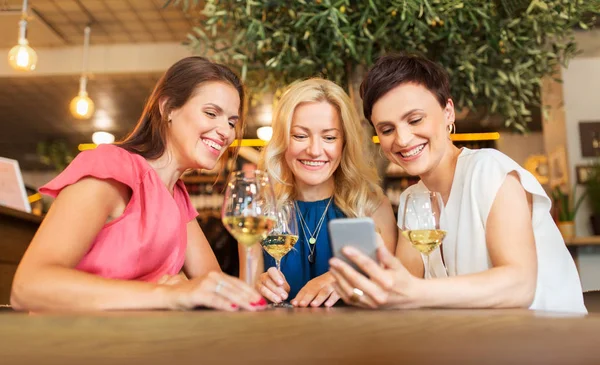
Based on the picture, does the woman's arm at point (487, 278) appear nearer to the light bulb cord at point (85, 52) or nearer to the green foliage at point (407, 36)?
the green foliage at point (407, 36)

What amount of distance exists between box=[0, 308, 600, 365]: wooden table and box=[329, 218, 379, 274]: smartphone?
0.22m

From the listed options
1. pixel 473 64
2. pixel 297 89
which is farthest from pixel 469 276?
pixel 473 64

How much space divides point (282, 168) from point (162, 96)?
1.90 feet

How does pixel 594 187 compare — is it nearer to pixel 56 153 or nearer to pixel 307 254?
pixel 307 254

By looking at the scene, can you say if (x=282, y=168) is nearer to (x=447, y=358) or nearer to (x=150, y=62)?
(x=447, y=358)

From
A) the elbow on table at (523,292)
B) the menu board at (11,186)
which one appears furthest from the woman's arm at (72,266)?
the menu board at (11,186)

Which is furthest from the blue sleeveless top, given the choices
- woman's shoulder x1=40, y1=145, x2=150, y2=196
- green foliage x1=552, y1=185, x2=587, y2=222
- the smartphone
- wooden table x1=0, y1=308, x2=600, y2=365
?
green foliage x1=552, y1=185, x2=587, y2=222

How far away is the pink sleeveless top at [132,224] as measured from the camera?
1395 mm

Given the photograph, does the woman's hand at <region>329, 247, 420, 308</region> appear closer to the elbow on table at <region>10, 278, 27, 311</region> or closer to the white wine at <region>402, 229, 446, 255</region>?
the white wine at <region>402, 229, 446, 255</region>

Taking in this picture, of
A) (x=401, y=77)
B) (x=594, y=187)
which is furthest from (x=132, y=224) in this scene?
(x=594, y=187)

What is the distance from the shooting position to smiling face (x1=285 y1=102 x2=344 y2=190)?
6.40 ft

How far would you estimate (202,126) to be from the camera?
171cm

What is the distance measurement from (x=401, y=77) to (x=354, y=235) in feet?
2.83

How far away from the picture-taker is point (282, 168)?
216 cm
